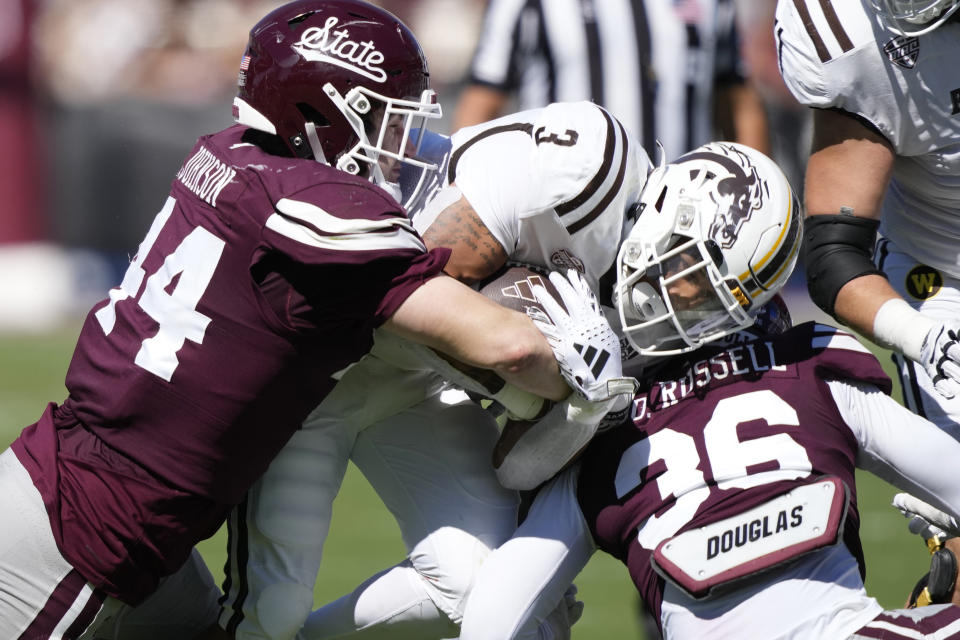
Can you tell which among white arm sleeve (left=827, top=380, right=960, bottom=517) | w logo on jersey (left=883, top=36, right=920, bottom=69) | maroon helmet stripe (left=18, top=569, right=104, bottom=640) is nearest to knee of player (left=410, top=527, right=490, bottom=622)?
maroon helmet stripe (left=18, top=569, right=104, bottom=640)

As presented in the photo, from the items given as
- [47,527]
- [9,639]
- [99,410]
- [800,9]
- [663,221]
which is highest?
[800,9]

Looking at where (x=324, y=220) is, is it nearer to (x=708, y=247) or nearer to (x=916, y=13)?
(x=708, y=247)

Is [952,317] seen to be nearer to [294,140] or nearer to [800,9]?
[800,9]

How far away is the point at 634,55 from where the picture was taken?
4297 millimetres

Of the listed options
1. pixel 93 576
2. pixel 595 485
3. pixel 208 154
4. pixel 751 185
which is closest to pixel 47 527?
pixel 93 576

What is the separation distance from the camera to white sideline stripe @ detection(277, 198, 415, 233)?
231 cm

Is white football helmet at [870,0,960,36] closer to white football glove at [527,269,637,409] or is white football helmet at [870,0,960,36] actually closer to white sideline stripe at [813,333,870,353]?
white sideline stripe at [813,333,870,353]

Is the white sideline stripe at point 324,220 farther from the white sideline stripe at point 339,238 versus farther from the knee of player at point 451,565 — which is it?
the knee of player at point 451,565

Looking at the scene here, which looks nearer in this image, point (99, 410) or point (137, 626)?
point (99, 410)

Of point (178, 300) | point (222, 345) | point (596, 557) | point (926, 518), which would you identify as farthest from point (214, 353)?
point (596, 557)

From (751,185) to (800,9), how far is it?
63 cm

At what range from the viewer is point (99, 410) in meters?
2.51

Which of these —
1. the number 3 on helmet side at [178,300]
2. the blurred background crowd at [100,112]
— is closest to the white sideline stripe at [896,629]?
the number 3 on helmet side at [178,300]

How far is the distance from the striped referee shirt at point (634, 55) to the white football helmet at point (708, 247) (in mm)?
1666
